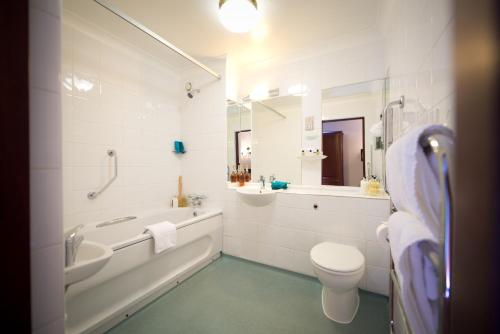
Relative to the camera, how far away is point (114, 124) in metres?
2.06

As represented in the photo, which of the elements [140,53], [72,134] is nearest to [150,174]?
[72,134]

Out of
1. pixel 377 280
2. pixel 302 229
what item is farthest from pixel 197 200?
pixel 377 280

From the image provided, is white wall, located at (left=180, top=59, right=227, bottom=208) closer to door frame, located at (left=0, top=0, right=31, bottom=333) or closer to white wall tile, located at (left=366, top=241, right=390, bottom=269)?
white wall tile, located at (left=366, top=241, right=390, bottom=269)

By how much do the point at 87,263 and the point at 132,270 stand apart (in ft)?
2.03

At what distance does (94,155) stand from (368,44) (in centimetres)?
294

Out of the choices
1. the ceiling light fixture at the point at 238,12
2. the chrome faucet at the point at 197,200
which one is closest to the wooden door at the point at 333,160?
the ceiling light fixture at the point at 238,12

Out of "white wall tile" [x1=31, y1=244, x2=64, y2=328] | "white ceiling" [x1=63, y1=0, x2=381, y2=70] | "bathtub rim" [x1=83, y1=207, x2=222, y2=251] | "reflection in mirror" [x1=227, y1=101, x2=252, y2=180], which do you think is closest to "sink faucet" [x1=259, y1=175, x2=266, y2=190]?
"reflection in mirror" [x1=227, y1=101, x2=252, y2=180]

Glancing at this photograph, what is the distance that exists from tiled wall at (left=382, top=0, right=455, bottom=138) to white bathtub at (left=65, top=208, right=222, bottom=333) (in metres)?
1.90

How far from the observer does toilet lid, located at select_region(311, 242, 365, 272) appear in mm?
1337

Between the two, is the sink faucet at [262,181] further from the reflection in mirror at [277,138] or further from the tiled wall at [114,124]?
the tiled wall at [114,124]

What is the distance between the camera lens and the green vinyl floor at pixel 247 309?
1354 millimetres

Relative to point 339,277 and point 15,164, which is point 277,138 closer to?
point 339,277

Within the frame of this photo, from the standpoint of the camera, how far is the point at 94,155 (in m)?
1.90

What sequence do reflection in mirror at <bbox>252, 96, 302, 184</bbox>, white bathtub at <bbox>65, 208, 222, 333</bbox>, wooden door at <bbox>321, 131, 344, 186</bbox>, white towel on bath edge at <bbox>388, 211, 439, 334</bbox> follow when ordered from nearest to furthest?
1. white towel on bath edge at <bbox>388, 211, 439, 334</bbox>
2. white bathtub at <bbox>65, 208, 222, 333</bbox>
3. wooden door at <bbox>321, 131, 344, 186</bbox>
4. reflection in mirror at <bbox>252, 96, 302, 184</bbox>
